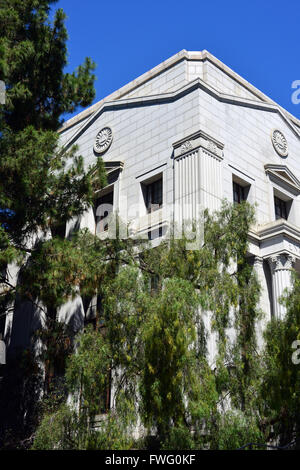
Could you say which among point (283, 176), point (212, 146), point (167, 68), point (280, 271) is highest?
point (167, 68)

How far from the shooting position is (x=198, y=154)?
854 inches

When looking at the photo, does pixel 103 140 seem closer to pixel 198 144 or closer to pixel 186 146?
pixel 186 146

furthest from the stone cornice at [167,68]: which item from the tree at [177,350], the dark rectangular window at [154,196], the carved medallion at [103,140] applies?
the tree at [177,350]

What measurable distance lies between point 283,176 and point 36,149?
516 inches

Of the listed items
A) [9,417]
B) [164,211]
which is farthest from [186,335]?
[9,417]

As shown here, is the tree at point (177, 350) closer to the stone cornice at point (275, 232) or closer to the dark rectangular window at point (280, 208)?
the stone cornice at point (275, 232)

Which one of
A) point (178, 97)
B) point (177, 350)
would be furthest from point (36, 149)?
point (178, 97)

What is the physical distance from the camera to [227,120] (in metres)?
24.1

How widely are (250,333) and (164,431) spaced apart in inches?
127

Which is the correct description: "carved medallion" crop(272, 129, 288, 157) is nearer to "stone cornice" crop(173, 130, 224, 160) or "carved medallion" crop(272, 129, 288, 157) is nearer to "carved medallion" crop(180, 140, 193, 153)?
"stone cornice" crop(173, 130, 224, 160)

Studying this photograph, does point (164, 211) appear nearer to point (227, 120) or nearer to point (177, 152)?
point (177, 152)

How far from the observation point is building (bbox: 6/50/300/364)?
70.1ft

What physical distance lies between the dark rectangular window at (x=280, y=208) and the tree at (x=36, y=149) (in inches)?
403

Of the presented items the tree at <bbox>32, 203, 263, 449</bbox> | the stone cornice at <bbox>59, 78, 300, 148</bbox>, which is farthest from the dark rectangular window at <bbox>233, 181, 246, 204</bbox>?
the tree at <bbox>32, 203, 263, 449</bbox>
